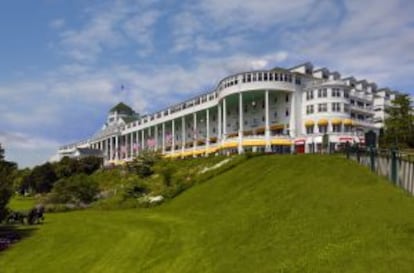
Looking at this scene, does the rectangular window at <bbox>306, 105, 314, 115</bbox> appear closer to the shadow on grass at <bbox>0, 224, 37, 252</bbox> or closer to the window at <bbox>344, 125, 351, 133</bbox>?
the window at <bbox>344, 125, 351, 133</bbox>

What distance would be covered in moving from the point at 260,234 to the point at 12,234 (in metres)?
17.5

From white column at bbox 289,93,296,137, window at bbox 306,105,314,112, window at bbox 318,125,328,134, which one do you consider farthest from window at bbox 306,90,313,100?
window at bbox 318,125,328,134

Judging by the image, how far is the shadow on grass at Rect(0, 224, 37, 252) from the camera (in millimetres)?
26741

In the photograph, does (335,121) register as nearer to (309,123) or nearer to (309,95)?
(309,123)

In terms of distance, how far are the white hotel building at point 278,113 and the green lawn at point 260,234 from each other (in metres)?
39.3

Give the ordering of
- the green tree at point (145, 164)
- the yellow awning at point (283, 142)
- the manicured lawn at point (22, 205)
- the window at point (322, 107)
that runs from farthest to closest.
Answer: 1. the window at point (322, 107)
2. the yellow awning at point (283, 142)
3. the green tree at point (145, 164)
4. the manicured lawn at point (22, 205)

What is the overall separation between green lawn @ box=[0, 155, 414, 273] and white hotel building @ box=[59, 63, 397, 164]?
3930 centimetres

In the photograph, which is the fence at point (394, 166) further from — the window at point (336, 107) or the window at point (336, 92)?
the window at point (336, 92)

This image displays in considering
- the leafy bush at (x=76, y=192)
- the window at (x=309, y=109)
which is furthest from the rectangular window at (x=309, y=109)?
the leafy bush at (x=76, y=192)

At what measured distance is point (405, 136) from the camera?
220 ft

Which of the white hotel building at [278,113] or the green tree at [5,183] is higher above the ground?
the white hotel building at [278,113]

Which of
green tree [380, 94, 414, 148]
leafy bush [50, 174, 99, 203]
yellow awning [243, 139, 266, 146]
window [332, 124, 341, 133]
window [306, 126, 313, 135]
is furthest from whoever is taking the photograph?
window [306, 126, 313, 135]

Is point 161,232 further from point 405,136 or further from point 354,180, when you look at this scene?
point 405,136

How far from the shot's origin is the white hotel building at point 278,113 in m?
79.4
